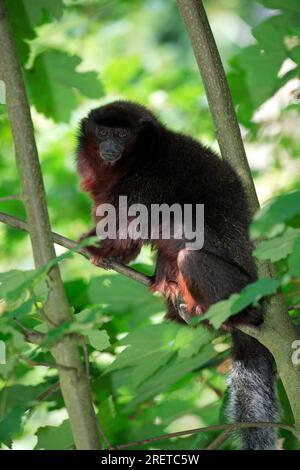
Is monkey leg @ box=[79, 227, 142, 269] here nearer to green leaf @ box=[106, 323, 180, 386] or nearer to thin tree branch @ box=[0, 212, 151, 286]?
thin tree branch @ box=[0, 212, 151, 286]

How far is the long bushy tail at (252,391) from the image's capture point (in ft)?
9.43

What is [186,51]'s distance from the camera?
1369 centimetres

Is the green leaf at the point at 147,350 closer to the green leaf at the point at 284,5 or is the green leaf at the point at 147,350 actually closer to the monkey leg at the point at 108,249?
the monkey leg at the point at 108,249

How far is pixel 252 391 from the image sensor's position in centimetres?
295

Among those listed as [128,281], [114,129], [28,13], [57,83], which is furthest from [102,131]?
[128,281]

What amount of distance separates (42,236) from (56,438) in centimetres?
103

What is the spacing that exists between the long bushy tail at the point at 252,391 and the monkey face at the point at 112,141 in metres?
1.05

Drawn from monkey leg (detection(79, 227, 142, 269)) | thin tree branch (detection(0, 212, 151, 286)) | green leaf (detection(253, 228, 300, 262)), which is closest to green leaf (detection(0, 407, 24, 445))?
thin tree branch (detection(0, 212, 151, 286))

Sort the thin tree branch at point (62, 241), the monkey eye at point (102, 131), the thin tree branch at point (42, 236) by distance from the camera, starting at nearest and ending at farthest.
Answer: the thin tree branch at point (42, 236) → the thin tree branch at point (62, 241) → the monkey eye at point (102, 131)

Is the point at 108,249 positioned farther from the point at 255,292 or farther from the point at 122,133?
the point at 255,292

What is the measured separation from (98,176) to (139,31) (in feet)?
32.4

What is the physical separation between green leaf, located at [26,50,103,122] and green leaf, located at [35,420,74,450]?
159cm

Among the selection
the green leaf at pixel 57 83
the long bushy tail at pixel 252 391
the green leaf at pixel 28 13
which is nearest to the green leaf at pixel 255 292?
the long bushy tail at pixel 252 391
